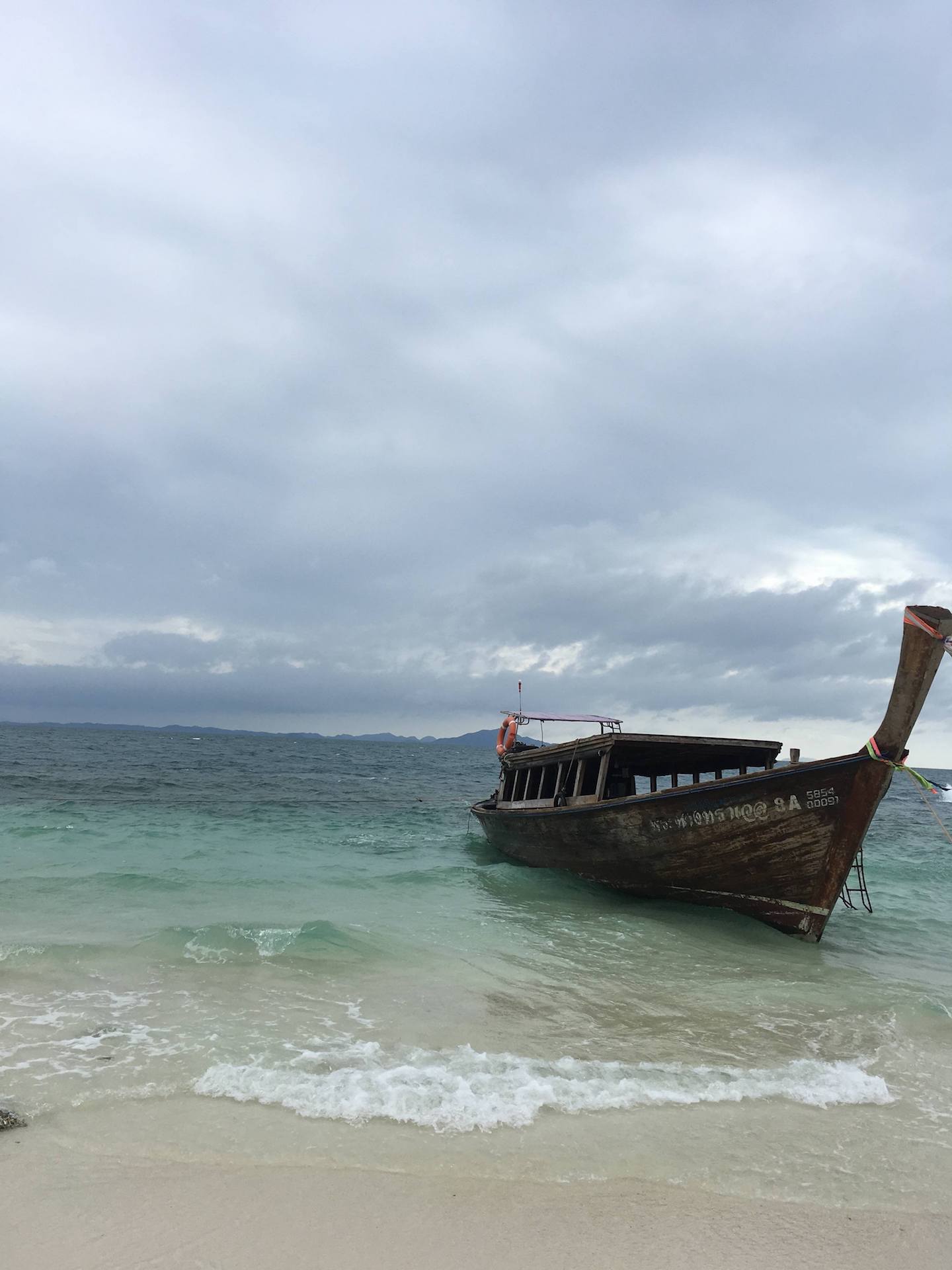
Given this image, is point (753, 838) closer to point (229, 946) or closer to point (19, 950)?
point (229, 946)

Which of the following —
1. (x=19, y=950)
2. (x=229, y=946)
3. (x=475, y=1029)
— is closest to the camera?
(x=475, y=1029)

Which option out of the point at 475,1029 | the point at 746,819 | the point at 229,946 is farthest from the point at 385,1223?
the point at 746,819

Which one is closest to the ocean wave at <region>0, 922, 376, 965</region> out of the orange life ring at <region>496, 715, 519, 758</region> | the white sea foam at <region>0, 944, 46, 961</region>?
the white sea foam at <region>0, 944, 46, 961</region>

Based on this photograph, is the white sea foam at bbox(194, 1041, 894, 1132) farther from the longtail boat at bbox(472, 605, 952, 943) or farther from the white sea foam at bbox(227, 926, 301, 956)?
the longtail boat at bbox(472, 605, 952, 943)

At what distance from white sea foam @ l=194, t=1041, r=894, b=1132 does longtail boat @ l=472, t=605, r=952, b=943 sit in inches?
188

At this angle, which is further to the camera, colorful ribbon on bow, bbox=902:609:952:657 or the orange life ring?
the orange life ring

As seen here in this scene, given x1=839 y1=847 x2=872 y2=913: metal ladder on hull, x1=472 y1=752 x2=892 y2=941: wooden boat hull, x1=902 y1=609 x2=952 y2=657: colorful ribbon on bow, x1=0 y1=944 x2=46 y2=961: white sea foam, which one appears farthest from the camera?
x1=839 y1=847 x2=872 y2=913: metal ladder on hull

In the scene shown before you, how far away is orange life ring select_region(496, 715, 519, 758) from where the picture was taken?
68.6 ft

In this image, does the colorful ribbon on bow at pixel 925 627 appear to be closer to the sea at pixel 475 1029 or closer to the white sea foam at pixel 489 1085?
the sea at pixel 475 1029

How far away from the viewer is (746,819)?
1116 cm

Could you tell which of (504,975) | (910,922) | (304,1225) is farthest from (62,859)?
(910,922)

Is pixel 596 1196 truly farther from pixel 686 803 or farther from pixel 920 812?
pixel 920 812

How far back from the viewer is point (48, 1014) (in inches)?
265

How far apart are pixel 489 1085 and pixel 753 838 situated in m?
7.14
